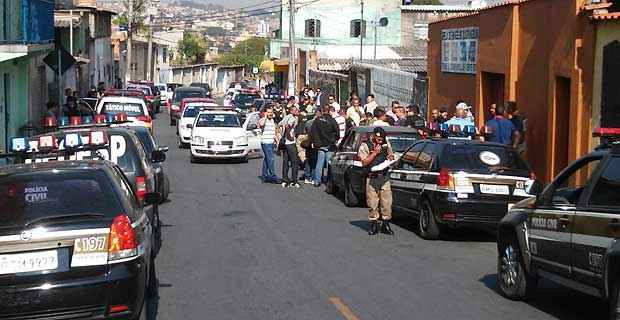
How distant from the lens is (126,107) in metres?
28.0

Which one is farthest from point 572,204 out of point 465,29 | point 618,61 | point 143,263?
point 465,29

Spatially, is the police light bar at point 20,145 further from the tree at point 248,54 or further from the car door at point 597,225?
the tree at point 248,54

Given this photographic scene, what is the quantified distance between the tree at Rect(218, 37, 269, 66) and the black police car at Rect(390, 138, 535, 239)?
362 feet

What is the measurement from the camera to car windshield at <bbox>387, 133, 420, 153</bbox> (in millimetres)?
18625

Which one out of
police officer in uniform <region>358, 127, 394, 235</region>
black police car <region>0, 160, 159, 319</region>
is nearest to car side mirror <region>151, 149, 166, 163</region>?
police officer in uniform <region>358, 127, 394, 235</region>

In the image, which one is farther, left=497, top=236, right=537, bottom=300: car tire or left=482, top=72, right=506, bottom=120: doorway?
left=482, top=72, right=506, bottom=120: doorway

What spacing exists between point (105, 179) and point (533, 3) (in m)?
14.6

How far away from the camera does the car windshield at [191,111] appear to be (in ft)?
111

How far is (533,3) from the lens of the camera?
20.4 metres

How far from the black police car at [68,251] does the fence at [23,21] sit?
1723cm

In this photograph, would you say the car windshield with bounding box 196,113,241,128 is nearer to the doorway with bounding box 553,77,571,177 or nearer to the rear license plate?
the doorway with bounding box 553,77,571,177

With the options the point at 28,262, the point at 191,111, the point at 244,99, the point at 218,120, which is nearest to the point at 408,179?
the point at 28,262

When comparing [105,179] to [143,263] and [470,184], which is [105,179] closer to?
[143,263]

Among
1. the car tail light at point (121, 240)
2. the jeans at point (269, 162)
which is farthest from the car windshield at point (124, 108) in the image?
the car tail light at point (121, 240)
